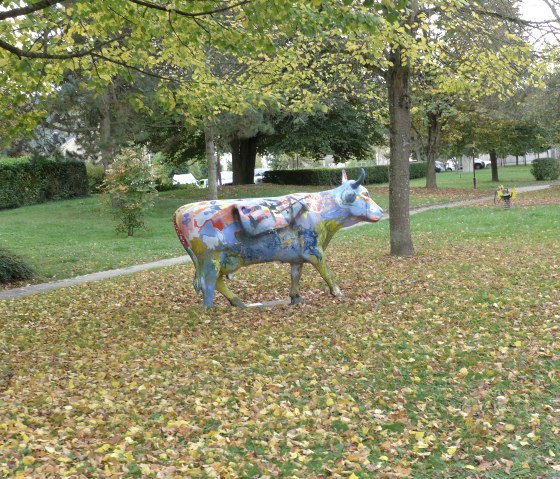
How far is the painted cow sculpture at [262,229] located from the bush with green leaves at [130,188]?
13624 mm

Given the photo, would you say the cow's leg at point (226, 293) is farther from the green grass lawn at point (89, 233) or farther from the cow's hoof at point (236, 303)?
the green grass lawn at point (89, 233)

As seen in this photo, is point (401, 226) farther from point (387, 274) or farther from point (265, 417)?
point (265, 417)

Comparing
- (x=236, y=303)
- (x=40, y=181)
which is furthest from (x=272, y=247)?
(x=40, y=181)

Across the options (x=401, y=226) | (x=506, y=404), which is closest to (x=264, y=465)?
(x=506, y=404)

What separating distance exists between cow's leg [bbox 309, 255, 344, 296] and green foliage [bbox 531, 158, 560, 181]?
129 ft

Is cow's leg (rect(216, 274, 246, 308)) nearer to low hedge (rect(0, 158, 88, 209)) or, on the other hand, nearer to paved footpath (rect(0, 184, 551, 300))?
paved footpath (rect(0, 184, 551, 300))

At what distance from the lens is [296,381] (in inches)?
272

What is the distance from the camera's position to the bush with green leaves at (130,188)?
23.0 meters

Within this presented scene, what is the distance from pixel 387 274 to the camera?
12.5 m

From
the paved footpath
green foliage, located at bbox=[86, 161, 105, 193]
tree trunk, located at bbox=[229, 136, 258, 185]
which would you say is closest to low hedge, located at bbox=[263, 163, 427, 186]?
tree trunk, located at bbox=[229, 136, 258, 185]

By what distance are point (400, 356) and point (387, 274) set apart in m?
5.05

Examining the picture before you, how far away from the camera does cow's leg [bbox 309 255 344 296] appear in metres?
10.2

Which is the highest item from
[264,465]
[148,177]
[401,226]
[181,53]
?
[181,53]

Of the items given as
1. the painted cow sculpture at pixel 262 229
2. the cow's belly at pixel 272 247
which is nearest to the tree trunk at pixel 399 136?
the painted cow sculpture at pixel 262 229
